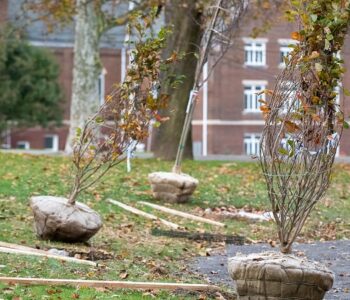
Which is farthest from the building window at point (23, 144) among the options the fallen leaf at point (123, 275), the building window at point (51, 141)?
the fallen leaf at point (123, 275)

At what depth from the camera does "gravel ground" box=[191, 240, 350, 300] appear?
11883 mm

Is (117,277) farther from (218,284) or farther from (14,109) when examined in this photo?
(14,109)

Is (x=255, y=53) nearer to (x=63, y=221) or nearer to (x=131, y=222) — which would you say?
(x=131, y=222)

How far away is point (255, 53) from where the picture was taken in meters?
58.6

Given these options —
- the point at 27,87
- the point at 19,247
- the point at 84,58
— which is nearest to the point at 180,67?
the point at 84,58

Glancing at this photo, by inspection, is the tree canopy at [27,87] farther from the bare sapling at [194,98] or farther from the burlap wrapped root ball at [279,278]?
the burlap wrapped root ball at [279,278]

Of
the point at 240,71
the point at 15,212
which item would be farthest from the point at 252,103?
the point at 15,212

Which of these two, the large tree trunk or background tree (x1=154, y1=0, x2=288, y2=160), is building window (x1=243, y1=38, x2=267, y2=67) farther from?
the large tree trunk

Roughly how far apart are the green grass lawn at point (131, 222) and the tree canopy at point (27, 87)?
22698mm

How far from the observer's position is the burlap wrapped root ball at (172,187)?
1995cm

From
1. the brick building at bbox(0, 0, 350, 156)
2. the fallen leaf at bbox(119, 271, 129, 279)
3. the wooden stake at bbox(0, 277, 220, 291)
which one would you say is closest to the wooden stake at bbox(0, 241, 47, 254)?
the fallen leaf at bbox(119, 271, 129, 279)

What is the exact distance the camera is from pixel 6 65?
2079 inches

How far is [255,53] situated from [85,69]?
1012 inches

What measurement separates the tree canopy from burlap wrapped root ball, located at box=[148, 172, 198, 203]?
31.7 metres
